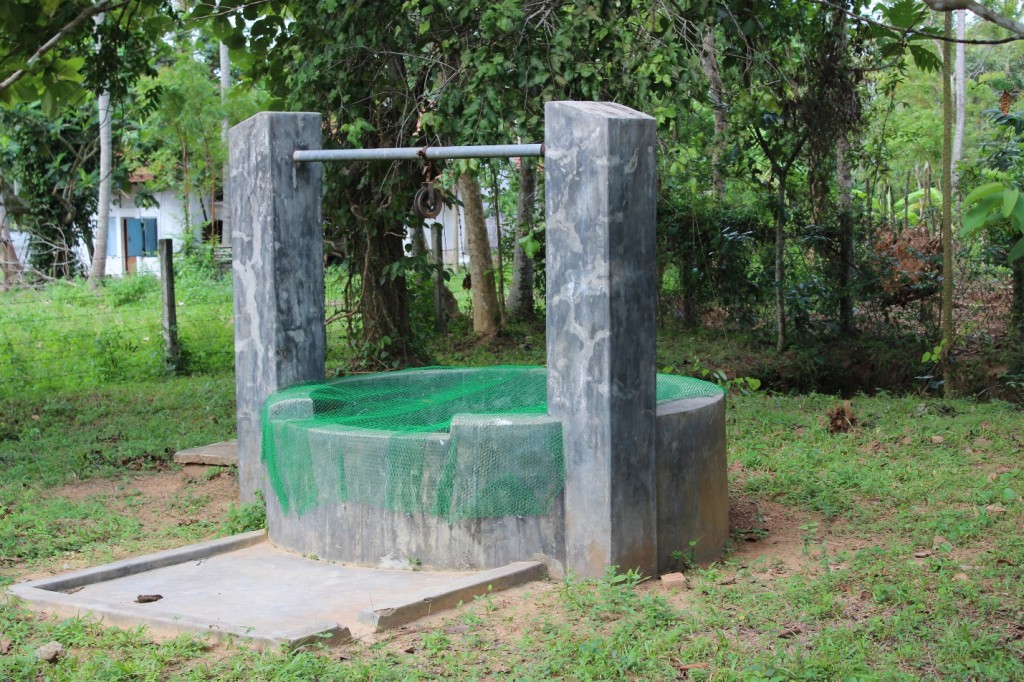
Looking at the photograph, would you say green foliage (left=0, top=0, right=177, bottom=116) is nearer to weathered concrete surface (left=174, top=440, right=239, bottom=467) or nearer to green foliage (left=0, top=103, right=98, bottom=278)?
weathered concrete surface (left=174, top=440, right=239, bottom=467)

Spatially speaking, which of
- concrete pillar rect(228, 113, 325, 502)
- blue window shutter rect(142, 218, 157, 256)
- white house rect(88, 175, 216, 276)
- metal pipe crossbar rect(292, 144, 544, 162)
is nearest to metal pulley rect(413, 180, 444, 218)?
metal pipe crossbar rect(292, 144, 544, 162)

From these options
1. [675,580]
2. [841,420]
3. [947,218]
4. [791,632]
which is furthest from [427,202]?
[947,218]

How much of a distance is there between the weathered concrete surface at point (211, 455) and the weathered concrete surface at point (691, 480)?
3438mm

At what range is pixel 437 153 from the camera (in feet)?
17.8

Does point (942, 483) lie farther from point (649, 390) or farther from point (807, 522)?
point (649, 390)

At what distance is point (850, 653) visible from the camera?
3.94 meters

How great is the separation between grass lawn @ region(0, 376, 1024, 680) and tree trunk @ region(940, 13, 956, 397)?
1.23 metres

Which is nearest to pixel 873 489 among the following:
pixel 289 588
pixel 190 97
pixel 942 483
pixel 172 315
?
pixel 942 483

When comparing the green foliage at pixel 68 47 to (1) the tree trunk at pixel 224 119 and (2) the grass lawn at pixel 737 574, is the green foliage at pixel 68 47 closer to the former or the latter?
(2) the grass lawn at pixel 737 574

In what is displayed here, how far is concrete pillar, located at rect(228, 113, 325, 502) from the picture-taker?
604 cm

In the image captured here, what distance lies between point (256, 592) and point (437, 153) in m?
2.30

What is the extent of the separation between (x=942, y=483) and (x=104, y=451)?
5.80 m

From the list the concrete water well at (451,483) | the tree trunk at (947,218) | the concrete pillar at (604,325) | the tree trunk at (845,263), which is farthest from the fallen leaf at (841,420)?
the tree trunk at (845,263)

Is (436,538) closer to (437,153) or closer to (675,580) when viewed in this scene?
(675,580)
